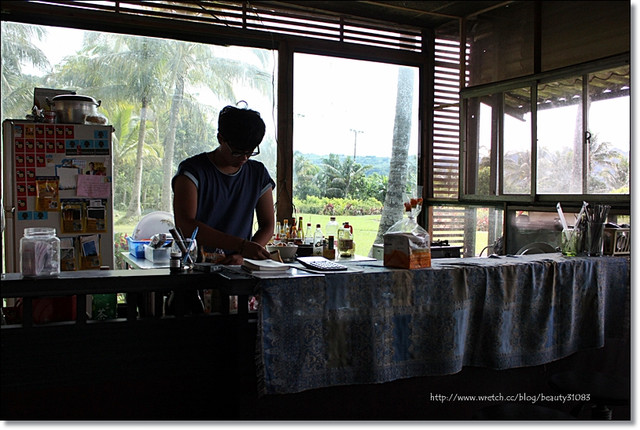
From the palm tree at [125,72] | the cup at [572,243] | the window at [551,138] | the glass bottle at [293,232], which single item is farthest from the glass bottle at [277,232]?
the cup at [572,243]

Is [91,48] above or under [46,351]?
above

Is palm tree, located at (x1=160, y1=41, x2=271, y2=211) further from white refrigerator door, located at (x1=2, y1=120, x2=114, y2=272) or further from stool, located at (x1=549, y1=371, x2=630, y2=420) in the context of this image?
stool, located at (x1=549, y1=371, x2=630, y2=420)

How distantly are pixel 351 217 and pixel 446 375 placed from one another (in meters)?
3.48

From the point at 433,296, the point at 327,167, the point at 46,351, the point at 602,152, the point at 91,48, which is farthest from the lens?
the point at 327,167

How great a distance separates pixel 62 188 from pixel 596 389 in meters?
3.57

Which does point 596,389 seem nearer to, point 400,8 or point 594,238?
point 594,238

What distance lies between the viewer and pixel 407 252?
2213 mm

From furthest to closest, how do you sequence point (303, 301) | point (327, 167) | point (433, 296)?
point (327, 167), point (433, 296), point (303, 301)

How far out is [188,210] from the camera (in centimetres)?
258

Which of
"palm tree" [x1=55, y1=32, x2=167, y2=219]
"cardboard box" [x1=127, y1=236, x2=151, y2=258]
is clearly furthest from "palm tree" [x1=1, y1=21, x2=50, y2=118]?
"cardboard box" [x1=127, y1=236, x2=151, y2=258]

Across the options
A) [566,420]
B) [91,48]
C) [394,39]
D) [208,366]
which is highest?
[394,39]

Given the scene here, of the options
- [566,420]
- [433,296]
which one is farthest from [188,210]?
[566,420]

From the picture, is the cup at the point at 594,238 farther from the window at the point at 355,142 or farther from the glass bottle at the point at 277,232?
the window at the point at 355,142

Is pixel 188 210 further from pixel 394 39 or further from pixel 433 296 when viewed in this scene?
pixel 394 39
